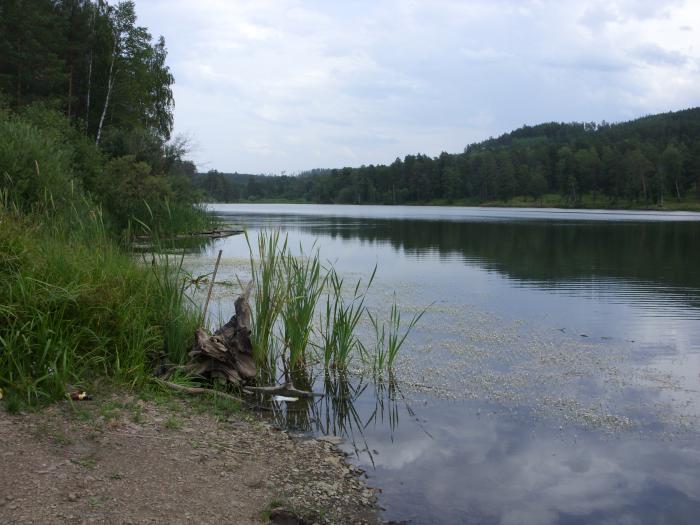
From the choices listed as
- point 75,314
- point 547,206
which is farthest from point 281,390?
point 547,206

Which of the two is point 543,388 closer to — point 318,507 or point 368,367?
point 368,367

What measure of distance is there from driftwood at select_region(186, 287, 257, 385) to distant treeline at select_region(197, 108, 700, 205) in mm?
85729

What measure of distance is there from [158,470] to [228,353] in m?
3.08

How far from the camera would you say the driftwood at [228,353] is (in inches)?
303

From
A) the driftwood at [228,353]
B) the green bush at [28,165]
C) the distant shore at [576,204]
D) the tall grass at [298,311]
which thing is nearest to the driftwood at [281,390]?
the driftwood at [228,353]

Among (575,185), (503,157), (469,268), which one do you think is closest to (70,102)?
(469,268)

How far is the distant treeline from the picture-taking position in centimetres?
10738

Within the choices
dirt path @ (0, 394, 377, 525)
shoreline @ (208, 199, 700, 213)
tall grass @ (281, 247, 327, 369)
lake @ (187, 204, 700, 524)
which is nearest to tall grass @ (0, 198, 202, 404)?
dirt path @ (0, 394, 377, 525)

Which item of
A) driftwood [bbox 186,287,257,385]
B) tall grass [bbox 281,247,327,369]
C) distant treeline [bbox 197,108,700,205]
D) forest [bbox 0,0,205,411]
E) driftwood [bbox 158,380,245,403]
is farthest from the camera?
distant treeline [bbox 197,108,700,205]

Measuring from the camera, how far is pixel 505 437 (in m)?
6.94

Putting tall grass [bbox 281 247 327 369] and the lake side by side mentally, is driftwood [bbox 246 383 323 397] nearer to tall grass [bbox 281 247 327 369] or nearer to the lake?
the lake

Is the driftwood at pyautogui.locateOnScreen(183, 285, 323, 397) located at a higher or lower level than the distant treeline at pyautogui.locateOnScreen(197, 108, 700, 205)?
lower

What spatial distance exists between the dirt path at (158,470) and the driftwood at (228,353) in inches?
50.5

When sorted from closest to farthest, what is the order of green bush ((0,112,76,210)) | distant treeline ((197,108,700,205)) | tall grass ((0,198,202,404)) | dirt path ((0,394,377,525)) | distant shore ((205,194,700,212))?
dirt path ((0,394,377,525)), tall grass ((0,198,202,404)), green bush ((0,112,76,210)), distant shore ((205,194,700,212)), distant treeline ((197,108,700,205))
